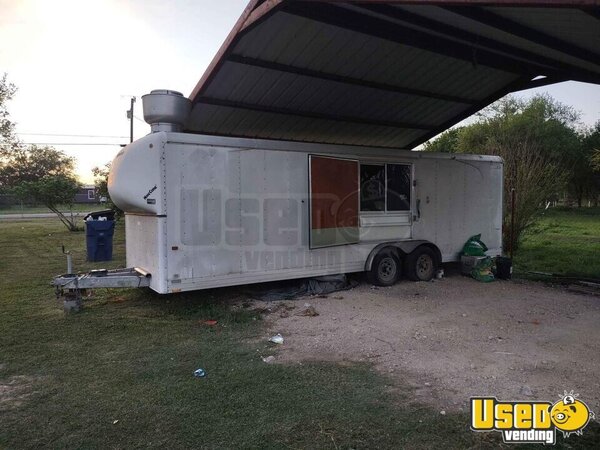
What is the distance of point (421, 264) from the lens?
880 cm

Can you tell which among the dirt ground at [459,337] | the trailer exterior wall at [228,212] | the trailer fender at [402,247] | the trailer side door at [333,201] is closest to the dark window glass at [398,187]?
the trailer exterior wall at [228,212]

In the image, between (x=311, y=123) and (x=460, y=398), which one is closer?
(x=460, y=398)

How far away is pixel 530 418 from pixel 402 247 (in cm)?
512

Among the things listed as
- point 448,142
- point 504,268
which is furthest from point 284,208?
point 448,142

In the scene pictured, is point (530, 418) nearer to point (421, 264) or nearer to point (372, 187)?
point (372, 187)

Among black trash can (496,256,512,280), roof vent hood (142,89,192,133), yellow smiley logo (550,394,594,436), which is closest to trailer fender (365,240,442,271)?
black trash can (496,256,512,280)

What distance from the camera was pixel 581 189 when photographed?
131 feet

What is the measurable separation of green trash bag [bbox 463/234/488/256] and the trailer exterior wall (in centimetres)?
148

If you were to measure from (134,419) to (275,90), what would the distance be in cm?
665

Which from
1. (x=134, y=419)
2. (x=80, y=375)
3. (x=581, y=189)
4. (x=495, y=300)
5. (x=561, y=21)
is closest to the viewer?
(x=134, y=419)

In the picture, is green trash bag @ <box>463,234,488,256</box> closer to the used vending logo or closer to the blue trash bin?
the used vending logo

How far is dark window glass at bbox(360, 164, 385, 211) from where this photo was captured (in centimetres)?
812

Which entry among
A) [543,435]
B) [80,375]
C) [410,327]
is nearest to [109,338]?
[80,375]

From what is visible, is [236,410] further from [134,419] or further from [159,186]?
[159,186]
